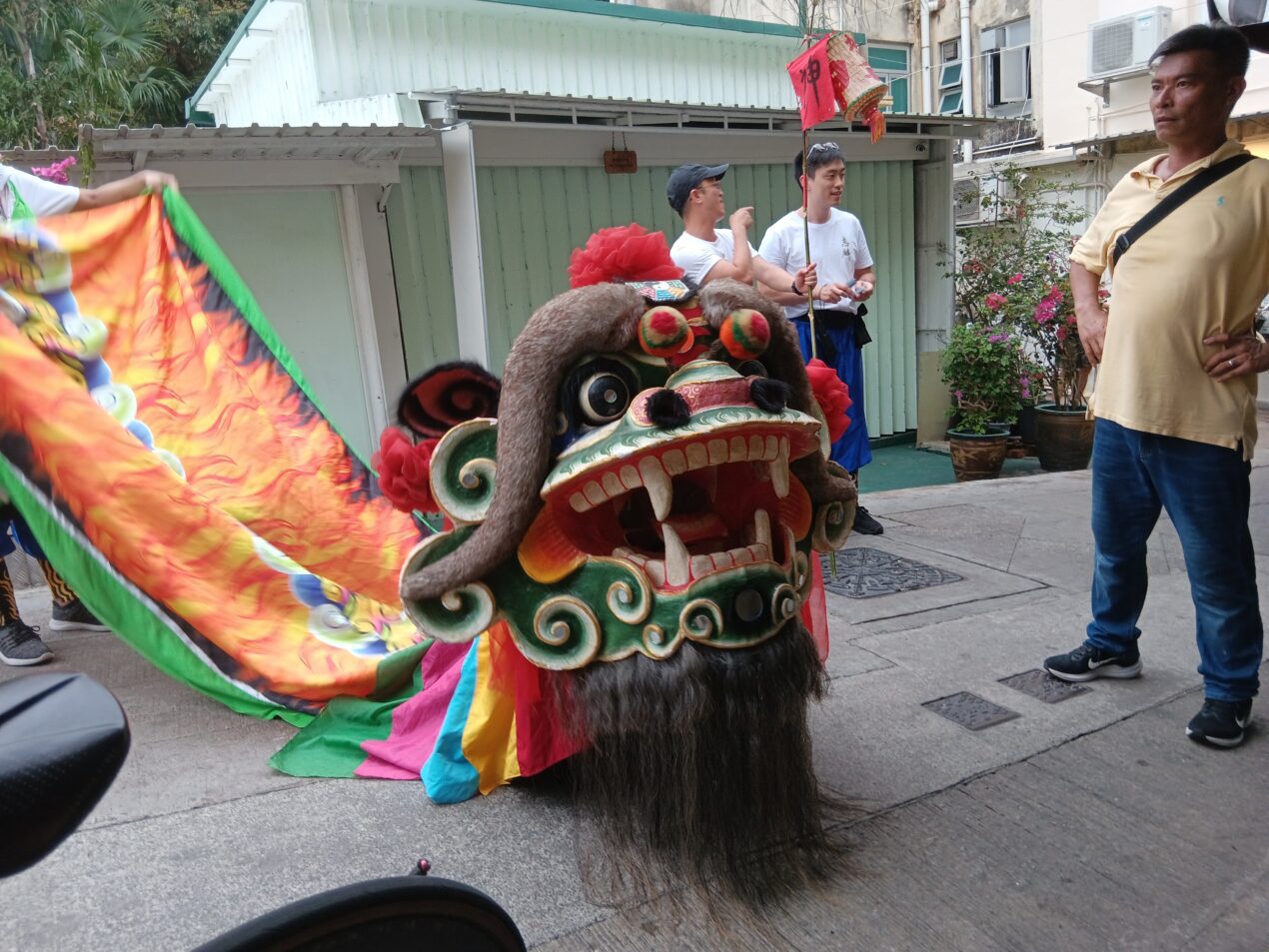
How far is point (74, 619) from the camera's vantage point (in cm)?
391

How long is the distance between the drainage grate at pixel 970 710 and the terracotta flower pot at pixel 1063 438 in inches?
190

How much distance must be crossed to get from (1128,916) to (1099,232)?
198cm

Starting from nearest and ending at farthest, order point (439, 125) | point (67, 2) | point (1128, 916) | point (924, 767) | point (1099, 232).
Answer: point (1128, 916) < point (924, 767) < point (1099, 232) < point (439, 125) < point (67, 2)

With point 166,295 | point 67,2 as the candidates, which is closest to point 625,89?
point 166,295

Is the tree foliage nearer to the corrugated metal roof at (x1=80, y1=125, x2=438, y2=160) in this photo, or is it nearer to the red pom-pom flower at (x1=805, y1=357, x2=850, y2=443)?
the corrugated metal roof at (x1=80, y1=125, x2=438, y2=160)

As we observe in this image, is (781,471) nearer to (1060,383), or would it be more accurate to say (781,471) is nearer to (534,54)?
(534,54)

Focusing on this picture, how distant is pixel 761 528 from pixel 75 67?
12.4 meters

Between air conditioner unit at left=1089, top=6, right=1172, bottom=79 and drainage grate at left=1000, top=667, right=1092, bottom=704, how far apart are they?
10878 millimetres

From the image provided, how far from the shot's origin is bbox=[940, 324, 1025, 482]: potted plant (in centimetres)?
730

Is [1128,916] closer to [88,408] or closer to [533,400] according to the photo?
[533,400]

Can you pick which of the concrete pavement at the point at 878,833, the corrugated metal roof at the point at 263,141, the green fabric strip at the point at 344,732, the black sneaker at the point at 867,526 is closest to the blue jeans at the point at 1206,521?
the concrete pavement at the point at 878,833

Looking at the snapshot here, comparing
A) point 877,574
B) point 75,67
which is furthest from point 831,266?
point 75,67

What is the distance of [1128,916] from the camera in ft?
6.57

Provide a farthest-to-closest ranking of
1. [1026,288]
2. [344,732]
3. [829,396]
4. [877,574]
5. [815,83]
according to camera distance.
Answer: [1026,288] → [877,574] → [815,83] → [344,732] → [829,396]
